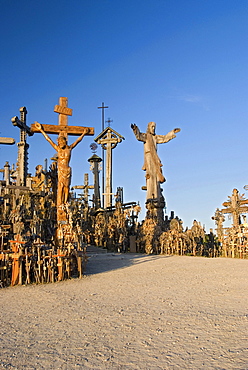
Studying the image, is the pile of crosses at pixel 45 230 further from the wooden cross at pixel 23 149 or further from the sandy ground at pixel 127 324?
the wooden cross at pixel 23 149

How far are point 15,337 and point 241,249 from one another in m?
11.0

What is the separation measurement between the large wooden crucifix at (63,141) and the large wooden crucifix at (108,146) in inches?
439

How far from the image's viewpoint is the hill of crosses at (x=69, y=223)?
7473 millimetres

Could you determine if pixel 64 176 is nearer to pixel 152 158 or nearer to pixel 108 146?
pixel 152 158

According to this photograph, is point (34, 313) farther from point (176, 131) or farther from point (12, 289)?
point (176, 131)

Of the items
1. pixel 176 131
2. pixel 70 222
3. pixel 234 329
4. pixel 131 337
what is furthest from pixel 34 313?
pixel 176 131

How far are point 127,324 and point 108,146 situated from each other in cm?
1843

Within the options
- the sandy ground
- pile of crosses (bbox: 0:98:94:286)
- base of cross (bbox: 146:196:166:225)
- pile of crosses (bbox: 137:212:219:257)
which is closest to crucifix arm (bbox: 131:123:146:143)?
base of cross (bbox: 146:196:166:225)

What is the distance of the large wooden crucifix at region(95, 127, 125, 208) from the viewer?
21703mm

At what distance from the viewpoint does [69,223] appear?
30.4 feet

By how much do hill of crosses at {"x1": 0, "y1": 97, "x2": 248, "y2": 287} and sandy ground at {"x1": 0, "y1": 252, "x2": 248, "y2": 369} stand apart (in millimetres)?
638

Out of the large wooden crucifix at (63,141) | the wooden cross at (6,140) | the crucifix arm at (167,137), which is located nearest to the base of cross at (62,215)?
the large wooden crucifix at (63,141)

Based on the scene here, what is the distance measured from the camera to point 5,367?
10.0 feet

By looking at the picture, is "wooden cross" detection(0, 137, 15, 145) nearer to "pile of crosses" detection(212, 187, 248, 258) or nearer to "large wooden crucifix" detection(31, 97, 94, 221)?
"large wooden crucifix" detection(31, 97, 94, 221)
